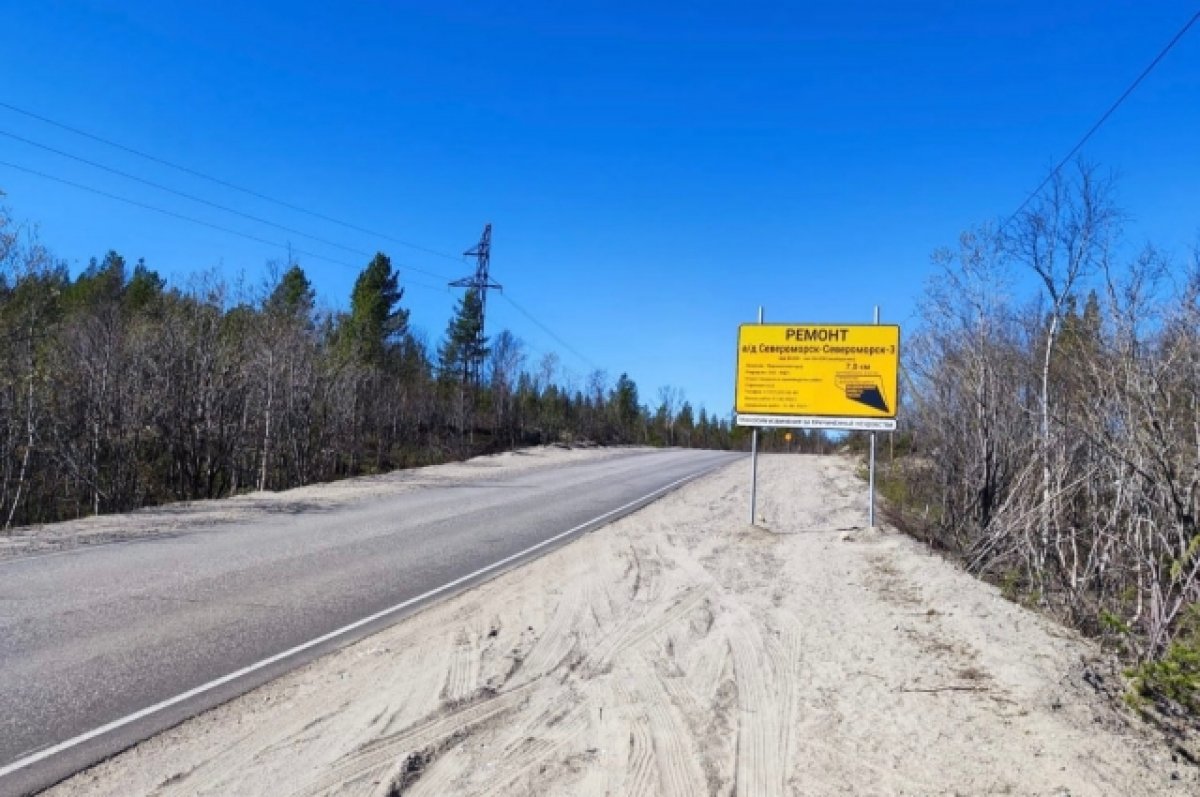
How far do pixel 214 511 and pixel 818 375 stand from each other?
38.6ft

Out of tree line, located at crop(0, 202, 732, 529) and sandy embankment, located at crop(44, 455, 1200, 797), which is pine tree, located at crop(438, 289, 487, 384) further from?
sandy embankment, located at crop(44, 455, 1200, 797)

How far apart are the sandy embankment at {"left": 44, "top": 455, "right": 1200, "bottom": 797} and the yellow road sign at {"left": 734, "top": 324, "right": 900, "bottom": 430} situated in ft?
17.8

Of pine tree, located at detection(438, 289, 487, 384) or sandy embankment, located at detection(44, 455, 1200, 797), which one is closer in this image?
sandy embankment, located at detection(44, 455, 1200, 797)

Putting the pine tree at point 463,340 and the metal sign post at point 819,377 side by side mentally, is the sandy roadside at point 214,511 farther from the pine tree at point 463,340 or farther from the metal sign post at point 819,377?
the pine tree at point 463,340

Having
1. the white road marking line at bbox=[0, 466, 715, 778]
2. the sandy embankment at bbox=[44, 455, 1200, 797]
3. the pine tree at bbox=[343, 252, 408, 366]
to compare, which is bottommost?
the white road marking line at bbox=[0, 466, 715, 778]

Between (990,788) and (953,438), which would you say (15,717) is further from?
(953,438)

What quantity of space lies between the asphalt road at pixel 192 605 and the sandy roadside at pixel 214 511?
71 centimetres

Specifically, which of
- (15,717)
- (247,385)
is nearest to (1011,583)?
(15,717)

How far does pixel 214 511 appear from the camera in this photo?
46.3 feet

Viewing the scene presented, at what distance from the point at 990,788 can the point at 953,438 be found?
11.9 metres

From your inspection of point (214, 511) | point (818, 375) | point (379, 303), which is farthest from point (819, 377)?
point (379, 303)

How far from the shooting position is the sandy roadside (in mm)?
10530

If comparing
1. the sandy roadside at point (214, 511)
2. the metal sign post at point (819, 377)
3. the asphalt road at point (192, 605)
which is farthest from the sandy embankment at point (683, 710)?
the sandy roadside at point (214, 511)

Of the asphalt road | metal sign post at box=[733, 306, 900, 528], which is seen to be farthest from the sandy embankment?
metal sign post at box=[733, 306, 900, 528]
